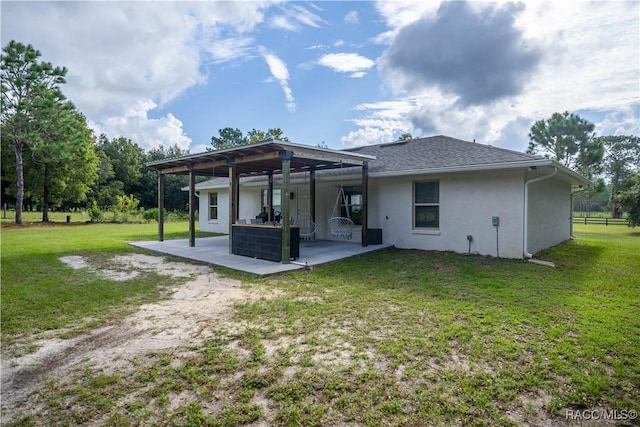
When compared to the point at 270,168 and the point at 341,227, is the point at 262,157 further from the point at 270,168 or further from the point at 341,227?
the point at 270,168

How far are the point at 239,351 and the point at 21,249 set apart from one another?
1041 centimetres

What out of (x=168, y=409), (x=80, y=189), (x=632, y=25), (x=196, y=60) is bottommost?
(x=168, y=409)

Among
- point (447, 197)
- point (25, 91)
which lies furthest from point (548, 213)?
point (25, 91)

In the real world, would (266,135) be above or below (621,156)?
above

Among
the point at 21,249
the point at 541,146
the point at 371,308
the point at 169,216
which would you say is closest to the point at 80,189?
the point at 169,216

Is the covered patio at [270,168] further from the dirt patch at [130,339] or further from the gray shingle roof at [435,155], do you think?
the dirt patch at [130,339]

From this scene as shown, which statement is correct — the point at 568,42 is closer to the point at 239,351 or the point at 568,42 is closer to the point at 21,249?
the point at 239,351

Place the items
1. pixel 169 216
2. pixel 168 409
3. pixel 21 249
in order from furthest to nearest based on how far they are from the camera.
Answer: pixel 169 216, pixel 21 249, pixel 168 409

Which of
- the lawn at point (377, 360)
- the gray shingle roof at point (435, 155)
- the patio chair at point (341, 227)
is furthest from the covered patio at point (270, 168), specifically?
the lawn at point (377, 360)

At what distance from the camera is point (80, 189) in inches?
969

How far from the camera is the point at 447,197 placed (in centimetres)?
905

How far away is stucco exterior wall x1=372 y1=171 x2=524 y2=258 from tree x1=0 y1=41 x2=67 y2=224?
19754 millimetres

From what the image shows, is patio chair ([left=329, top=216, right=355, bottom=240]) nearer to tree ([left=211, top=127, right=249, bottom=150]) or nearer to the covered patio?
the covered patio

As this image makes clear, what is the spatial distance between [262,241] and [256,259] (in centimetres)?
46
